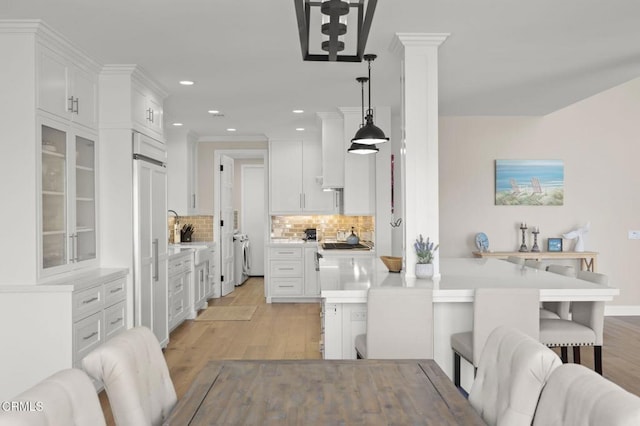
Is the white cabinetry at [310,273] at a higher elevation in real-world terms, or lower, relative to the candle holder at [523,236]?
lower

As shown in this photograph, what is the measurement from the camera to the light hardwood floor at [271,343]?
441 cm

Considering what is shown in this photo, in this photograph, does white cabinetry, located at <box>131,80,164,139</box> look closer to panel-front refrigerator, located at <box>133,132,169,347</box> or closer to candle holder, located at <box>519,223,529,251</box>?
panel-front refrigerator, located at <box>133,132,169,347</box>

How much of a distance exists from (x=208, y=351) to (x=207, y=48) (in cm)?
283

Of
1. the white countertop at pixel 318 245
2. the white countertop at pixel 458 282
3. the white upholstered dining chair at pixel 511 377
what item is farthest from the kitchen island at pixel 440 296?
the white countertop at pixel 318 245

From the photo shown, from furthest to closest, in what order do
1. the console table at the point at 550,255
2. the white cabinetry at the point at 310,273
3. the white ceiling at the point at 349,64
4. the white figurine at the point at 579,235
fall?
1. the white cabinetry at the point at 310,273
2. the white figurine at the point at 579,235
3. the console table at the point at 550,255
4. the white ceiling at the point at 349,64

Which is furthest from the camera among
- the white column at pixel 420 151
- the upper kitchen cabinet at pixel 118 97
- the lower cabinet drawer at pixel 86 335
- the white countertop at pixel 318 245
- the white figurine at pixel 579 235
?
the white figurine at pixel 579 235

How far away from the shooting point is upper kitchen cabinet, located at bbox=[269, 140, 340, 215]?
8.20 m

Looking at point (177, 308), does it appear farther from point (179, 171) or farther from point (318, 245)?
point (179, 171)

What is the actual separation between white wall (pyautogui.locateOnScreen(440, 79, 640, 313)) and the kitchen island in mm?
3035

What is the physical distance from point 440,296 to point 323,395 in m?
1.69

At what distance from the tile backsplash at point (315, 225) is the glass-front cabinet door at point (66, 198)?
14.5 ft

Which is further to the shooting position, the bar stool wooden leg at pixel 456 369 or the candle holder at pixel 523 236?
the candle holder at pixel 523 236

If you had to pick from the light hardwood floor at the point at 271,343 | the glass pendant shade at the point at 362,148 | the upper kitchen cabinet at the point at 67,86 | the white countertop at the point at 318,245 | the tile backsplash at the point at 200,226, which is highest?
the upper kitchen cabinet at the point at 67,86

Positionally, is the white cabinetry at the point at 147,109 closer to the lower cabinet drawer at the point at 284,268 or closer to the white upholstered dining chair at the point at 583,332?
the lower cabinet drawer at the point at 284,268
